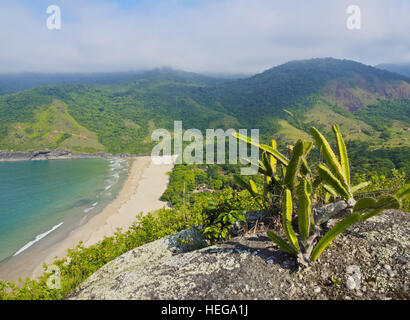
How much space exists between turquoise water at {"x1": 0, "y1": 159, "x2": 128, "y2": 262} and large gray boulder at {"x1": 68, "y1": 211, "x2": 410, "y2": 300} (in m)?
36.2

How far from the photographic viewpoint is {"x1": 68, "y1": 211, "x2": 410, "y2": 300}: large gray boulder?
302 centimetres

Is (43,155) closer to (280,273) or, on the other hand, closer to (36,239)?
(36,239)

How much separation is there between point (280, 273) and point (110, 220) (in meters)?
38.8

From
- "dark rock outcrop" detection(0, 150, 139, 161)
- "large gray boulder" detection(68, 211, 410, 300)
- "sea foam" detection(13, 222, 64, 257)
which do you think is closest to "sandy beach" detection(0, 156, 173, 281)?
"sea foam" detection(13, 222, 64, 257)

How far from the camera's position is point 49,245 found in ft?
97.1

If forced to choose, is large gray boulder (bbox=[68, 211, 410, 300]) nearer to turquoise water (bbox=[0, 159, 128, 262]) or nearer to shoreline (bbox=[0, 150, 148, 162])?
turquoise water (bbox=[0, 159, 128, 262])

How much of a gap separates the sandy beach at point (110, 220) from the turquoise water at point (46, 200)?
2919mm

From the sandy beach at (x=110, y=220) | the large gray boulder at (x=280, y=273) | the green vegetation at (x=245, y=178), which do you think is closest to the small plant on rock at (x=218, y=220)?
the green vegetation at (x=245, y=178)

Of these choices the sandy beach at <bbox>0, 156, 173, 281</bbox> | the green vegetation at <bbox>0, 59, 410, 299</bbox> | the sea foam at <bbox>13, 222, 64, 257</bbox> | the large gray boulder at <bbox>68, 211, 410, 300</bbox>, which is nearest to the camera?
the large gray boulder at <bbox>68, 211, 410, 300</bbox>

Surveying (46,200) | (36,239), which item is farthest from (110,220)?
(46,200)

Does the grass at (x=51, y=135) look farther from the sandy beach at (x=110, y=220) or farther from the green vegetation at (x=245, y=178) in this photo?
the sandy beach at (x=110, y=220)

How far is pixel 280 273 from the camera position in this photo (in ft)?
11.1
